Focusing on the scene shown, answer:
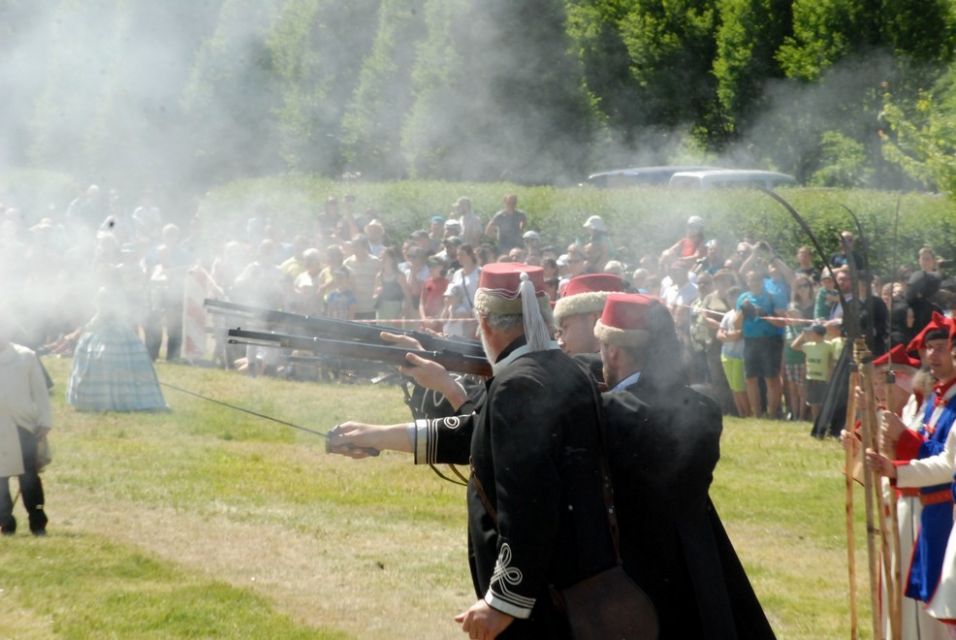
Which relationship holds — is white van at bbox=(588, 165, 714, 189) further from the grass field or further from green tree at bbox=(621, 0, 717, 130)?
the grass field

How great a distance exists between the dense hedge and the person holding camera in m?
1.91

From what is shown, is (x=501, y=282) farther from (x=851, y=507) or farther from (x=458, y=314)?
(x=458, y=314)

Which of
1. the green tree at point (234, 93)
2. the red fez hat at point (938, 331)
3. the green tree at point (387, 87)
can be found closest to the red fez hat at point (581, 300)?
the red fez hat at point (938, 331)

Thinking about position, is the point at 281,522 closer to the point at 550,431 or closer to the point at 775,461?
the point at 775,461

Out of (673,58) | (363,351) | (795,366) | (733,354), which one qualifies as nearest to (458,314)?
(733,354)

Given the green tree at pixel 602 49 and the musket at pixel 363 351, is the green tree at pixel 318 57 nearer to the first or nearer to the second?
the green tree at pixel 602 49

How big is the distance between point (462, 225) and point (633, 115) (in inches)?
102

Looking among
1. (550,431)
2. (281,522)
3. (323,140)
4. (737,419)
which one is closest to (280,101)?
(323,140)

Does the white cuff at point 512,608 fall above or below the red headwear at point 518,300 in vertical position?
below

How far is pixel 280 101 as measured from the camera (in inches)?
470

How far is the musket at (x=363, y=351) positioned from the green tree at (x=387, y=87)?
387 cm

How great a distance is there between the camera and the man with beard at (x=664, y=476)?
4422 mm

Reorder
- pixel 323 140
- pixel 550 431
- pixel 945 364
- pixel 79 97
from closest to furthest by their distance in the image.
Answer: pixel 550 431
pixel 945 364
pixel 79 97
pixel 323 140

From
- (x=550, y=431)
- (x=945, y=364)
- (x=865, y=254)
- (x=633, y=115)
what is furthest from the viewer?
(x=633, y=115)
